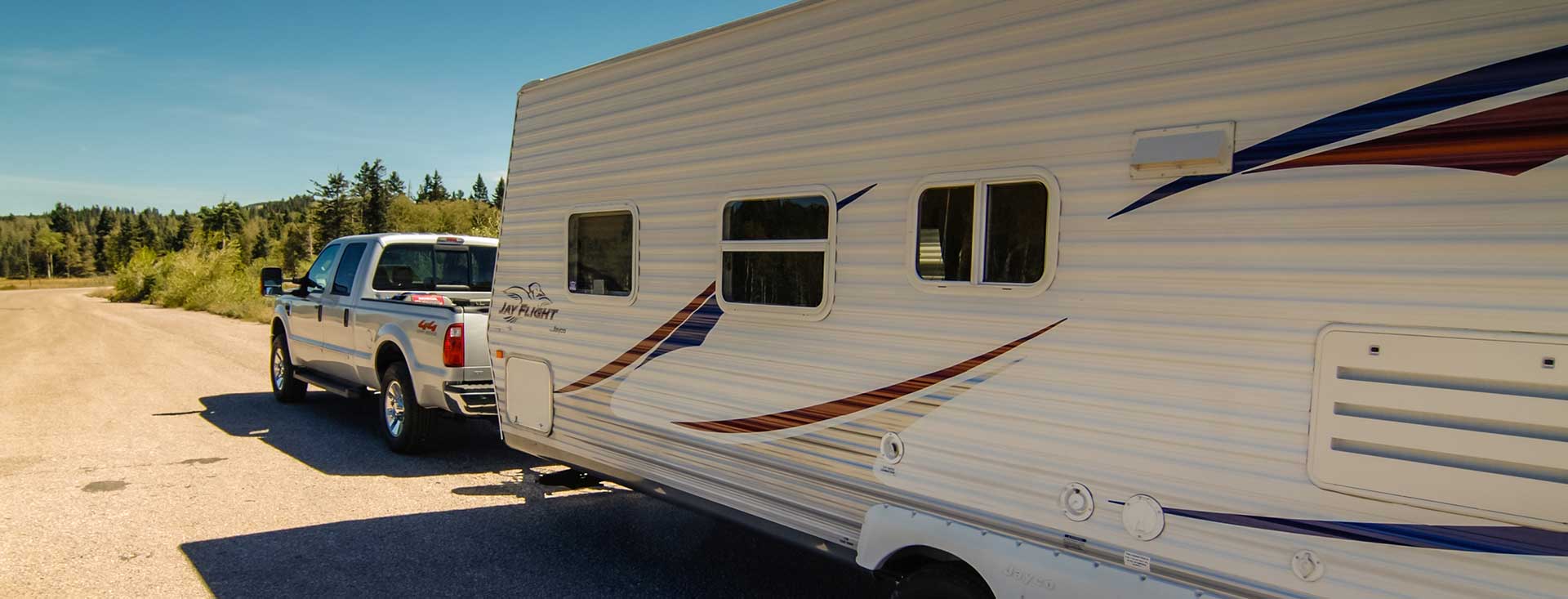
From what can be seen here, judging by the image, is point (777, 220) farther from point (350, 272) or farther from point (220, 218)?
point (220, 218)

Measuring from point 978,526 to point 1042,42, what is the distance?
1687 mm

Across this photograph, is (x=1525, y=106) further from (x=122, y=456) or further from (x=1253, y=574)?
(x=122, y=456)

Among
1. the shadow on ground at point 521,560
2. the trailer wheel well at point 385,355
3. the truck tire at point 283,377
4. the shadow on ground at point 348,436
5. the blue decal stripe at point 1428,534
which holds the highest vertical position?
the blue decal stripe at point 1428,534

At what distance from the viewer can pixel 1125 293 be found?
2709mm

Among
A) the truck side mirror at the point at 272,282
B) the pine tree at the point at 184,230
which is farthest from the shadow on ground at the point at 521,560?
the pine tree at the point at 184,230

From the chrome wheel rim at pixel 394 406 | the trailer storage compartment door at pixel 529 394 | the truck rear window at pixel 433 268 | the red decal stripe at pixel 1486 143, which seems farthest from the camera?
the truck rear window at pixel 433 268

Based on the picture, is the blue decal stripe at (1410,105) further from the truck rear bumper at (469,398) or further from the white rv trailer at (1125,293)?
the truck rear bumper at (469,398)

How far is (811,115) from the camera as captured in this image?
12.0ft

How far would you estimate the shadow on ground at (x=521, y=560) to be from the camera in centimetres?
445

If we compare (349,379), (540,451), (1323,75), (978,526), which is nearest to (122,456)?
(349,379)

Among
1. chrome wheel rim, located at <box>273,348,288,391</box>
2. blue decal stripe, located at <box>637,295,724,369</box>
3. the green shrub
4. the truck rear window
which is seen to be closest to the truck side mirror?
chrome wheel rim, located at <box>273,348,288,391</box>

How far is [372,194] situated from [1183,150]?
62.0 meters

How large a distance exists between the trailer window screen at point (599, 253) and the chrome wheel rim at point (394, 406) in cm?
295

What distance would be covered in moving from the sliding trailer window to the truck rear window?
3.20 meters
